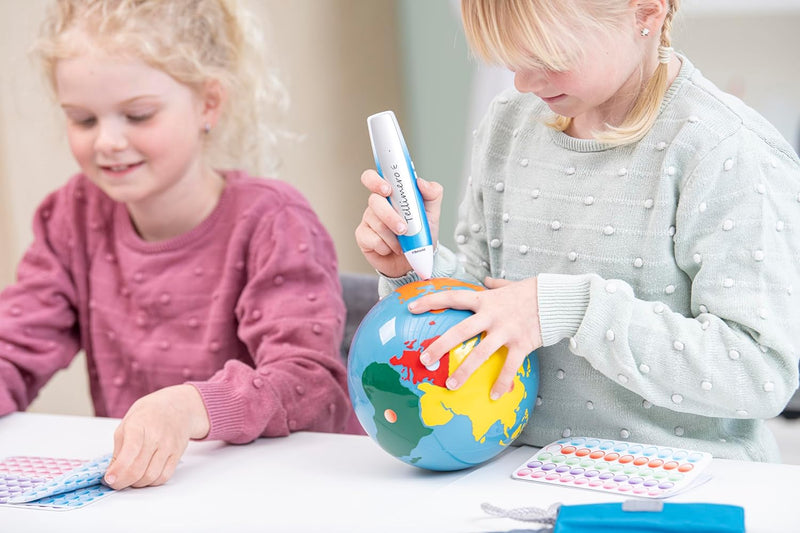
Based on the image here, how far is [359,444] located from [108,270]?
65cm

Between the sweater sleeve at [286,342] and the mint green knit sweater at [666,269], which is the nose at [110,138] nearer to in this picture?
the sweater sleeve at [286,342]

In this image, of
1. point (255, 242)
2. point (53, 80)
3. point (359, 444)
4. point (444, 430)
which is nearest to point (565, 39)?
point (444, 430)

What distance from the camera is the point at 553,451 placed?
112 centimetres

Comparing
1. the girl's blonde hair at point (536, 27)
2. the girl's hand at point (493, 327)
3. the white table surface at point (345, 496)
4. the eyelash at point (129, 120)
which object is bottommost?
the white table surface at point (345, 496)

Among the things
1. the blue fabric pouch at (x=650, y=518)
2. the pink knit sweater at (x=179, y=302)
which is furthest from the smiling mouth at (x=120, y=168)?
the blue fabric pouch at (x=650, y=518)

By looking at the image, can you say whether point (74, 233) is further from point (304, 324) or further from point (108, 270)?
point (304, 324)

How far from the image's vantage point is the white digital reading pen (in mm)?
1095

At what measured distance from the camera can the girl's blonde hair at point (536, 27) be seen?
104 cm

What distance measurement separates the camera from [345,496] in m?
1.04

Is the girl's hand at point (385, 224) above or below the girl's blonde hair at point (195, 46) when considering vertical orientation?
below

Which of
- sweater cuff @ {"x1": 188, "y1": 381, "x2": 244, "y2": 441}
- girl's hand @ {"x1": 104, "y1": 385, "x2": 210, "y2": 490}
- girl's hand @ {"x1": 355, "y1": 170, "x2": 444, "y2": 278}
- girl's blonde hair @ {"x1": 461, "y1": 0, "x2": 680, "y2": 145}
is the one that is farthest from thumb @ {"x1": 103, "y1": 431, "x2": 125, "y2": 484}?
girl's blonde hair @ {"x1": 461, "y1": 0, "x2": 680, "y2": 145}

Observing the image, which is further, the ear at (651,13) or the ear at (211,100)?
the ear at (211,100)

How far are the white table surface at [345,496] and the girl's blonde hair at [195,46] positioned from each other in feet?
2.16

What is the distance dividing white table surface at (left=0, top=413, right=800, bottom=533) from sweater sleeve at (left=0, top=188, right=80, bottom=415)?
48cm
